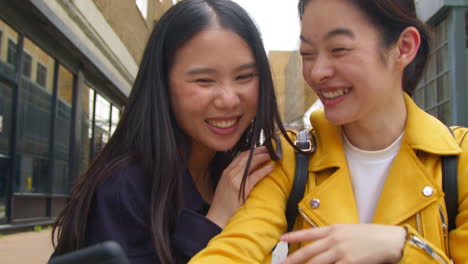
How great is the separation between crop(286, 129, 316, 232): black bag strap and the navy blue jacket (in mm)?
320

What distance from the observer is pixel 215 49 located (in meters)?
2.19

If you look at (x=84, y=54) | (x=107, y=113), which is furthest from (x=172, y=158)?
(x=107, y=113)

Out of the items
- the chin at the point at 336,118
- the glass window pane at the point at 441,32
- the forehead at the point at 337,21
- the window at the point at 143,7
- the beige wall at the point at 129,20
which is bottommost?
the chin at the point at 336,118

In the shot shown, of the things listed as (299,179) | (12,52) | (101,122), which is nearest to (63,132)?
(12,52)

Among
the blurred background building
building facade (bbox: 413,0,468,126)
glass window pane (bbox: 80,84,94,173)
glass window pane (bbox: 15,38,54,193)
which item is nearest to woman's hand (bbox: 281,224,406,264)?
glass window pane (bbox: 15,38,54,193)

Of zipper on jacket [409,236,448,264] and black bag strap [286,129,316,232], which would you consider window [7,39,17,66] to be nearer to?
black bag strap [286,129,316,232]

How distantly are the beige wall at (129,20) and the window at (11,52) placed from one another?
9.57 ft

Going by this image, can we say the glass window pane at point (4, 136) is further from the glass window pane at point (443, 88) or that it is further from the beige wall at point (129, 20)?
the glass window pane at point (443, 88)

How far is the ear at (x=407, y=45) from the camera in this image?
202 cm

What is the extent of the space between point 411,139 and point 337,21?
54 centimetres

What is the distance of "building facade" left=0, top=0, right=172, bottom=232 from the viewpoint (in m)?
6.90

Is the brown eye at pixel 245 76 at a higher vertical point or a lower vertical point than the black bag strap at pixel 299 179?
higher

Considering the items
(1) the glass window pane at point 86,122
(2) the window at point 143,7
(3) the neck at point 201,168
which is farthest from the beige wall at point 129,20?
(3) the neck at point 201,168

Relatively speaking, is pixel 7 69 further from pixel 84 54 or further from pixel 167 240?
pixel 167 240
